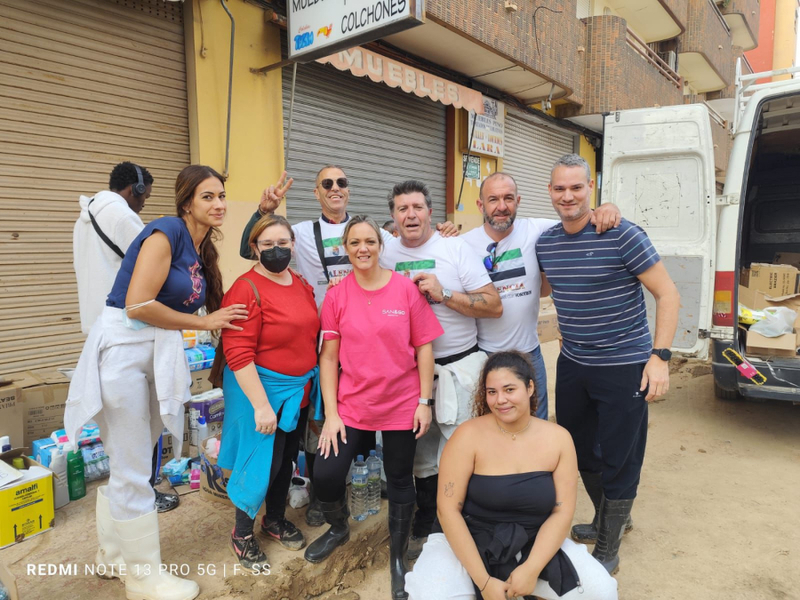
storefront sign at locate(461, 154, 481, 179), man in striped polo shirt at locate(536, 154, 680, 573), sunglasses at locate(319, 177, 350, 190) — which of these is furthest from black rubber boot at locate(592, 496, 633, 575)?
storefront sign at locate(461, 154, 481, 179)

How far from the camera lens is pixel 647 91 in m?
11.5

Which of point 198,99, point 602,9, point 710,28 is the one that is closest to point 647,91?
point 602,9

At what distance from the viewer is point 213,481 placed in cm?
318

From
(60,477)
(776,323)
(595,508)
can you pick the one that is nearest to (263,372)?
(60,477)

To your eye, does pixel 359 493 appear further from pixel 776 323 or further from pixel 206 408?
pixel 776 323

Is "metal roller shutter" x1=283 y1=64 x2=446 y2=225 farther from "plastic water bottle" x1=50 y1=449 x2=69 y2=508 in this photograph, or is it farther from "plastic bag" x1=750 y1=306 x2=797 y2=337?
"plastic bag" x1=750 y1=306 x2=797 y2=337

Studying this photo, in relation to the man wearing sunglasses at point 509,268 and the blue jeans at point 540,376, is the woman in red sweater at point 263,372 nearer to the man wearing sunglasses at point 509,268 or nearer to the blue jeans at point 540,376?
the man wearing sunglasses at point 509,268

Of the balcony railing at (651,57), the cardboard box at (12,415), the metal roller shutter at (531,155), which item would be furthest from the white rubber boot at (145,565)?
the balcony railing at (651,57)

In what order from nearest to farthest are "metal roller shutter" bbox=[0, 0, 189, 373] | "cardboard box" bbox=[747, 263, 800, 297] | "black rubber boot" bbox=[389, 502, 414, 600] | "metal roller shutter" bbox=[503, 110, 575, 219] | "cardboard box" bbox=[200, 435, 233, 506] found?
"black rubber boot" bbox=[389, 502, 414, 600] < "cardboard box" bbox=[200, 435, 233, 506] < "metal roller shutter" bbox=[0, 0, 189, 373] < "cardboard box" bbox=[747, 263, 800, 297] < "metal roller shutter" bbox=[503, 110, 575, 219]

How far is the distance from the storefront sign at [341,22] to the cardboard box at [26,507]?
152 inches

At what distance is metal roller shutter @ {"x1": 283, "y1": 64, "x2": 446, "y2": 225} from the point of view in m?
6.06

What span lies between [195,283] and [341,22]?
3135 mm

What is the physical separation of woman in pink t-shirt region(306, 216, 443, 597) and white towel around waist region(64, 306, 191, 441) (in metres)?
0.67

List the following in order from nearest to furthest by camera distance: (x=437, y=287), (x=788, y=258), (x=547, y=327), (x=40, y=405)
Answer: (x=437, y=287), (x=40, y=405), (x=788, y=258), (x=547, y=327)
